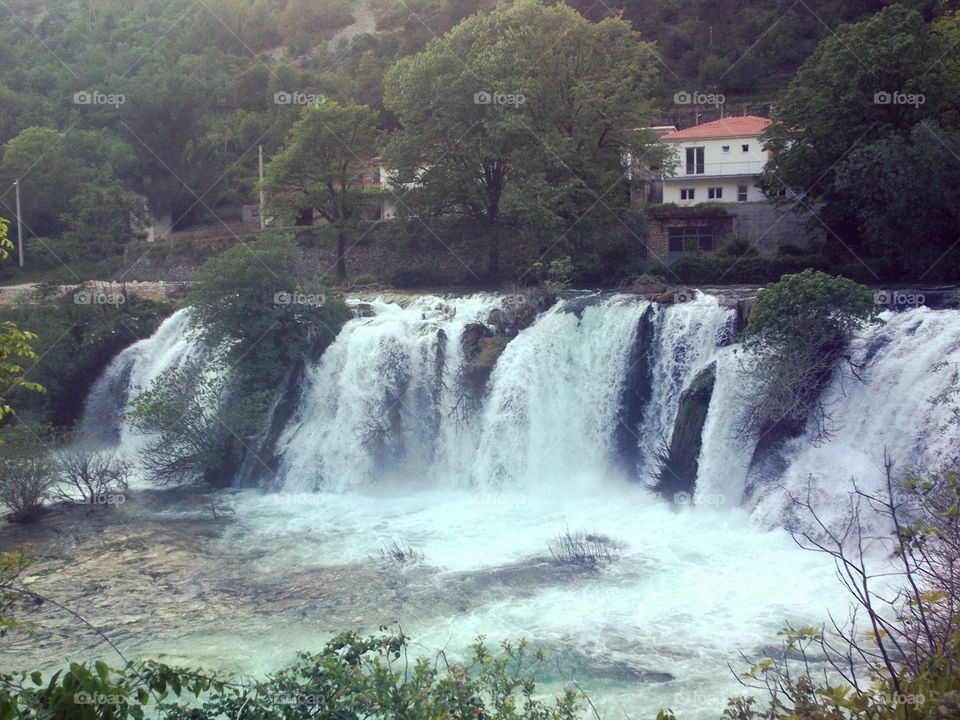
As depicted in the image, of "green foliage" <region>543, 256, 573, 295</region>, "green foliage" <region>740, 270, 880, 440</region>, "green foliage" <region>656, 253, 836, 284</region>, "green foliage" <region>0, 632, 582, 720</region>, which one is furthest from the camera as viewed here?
"green foliage" <region>656, 253, 836, 284</region>

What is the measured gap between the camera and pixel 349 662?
5.55m

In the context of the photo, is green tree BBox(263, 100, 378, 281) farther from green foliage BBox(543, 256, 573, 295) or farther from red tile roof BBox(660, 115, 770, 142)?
red tile roof BBox(660, 115, 770, 142)

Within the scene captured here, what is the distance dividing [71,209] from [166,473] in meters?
27.2

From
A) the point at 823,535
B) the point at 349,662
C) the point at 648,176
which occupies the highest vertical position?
the point at 648,176

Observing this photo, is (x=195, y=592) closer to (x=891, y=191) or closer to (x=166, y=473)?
(x=166, y=473)

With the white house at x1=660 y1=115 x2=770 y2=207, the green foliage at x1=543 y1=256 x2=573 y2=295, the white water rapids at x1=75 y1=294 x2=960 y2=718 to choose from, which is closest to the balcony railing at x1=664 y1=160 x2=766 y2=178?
the white house at x1=660 y1=115 x2=770 y2=207

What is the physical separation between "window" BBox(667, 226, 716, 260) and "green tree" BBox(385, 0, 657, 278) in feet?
14.5

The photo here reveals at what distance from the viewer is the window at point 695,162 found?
113 ft

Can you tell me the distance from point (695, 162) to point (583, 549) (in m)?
24.3

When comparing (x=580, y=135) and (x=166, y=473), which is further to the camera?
(x=580, y=135)

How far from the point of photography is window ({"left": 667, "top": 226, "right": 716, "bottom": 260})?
103 ft

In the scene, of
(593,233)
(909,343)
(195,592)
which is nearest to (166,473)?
(195,592)

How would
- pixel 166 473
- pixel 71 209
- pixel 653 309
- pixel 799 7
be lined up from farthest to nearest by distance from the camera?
pixel 799 7 < pixel 71 209 < pixel 166 473 < pixel 653 309

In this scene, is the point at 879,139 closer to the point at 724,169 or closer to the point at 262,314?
the point at 724,169
